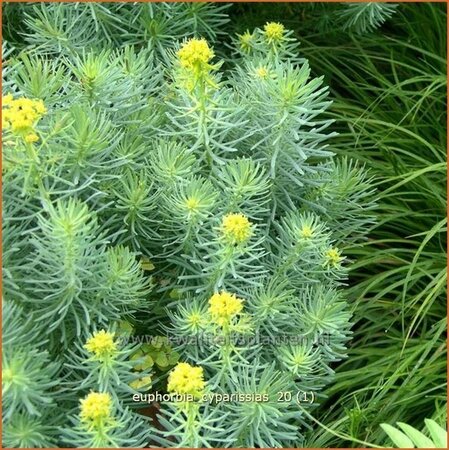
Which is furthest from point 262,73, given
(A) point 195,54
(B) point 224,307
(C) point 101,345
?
(C) point 101,345

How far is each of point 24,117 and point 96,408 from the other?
17.1 inches

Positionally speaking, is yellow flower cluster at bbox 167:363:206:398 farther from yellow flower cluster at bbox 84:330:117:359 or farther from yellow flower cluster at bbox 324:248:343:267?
yellow flower cluster at bbox 324:248:343:267

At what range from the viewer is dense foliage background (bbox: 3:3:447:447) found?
1.61 meters

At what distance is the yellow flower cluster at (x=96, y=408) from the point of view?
1.14m

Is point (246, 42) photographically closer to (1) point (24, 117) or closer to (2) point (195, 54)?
(2) point (195, 54)

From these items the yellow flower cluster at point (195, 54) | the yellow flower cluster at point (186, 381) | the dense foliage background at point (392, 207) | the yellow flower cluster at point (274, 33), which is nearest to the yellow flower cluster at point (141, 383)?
the yellow flower cluster at point (186, 381)

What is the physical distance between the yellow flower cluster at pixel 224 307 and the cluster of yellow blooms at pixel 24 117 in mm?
367

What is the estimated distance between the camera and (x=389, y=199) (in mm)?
1990

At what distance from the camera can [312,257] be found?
146 centimetres

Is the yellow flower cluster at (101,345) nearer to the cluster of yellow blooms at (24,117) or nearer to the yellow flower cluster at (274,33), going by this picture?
the cluster of yellow blooms at (24,117)

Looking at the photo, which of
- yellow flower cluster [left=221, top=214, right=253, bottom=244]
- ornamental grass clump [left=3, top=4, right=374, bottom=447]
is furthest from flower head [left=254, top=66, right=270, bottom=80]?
yellow flower cluster [left=221, top=214, right=253, bottom=244]

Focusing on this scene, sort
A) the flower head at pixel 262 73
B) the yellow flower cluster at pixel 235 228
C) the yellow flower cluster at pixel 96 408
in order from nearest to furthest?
the yellow flower cluster at pixel 96 408 < the yellow flower cluster at pixel 235 228 < the flower head at pixel 262 73

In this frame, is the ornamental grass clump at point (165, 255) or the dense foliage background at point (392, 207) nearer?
the ornamental grass clump at point (165, 255)

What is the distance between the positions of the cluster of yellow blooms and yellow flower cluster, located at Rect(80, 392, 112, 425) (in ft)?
1.28
